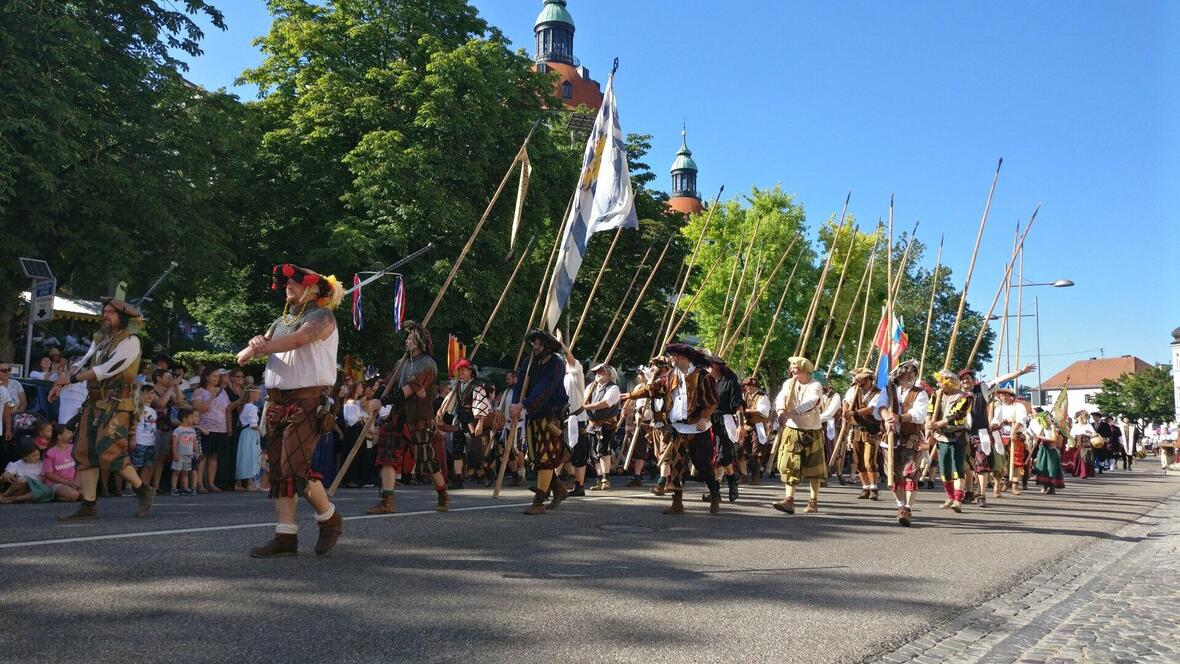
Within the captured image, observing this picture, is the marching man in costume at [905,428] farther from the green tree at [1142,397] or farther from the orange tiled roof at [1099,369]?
the orange tiled roof at [1099,369]

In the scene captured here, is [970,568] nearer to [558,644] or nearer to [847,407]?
[558,644]

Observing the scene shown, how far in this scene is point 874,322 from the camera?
164 feet

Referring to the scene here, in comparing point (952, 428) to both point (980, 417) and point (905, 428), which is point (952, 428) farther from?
point (980, 417)

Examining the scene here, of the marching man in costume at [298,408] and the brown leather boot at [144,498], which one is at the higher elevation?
the marching man in costume at [298,408]

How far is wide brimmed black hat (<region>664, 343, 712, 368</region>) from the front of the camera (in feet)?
35.2

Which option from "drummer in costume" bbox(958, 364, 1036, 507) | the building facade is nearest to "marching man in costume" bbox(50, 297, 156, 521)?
"drummer in costume" bbox(958, 364, 1036, 507)

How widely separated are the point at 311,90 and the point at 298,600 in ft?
80.0

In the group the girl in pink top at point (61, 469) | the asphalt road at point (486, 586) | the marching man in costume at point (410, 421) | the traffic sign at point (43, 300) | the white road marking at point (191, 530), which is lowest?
the asphalt road at point (486, 586)

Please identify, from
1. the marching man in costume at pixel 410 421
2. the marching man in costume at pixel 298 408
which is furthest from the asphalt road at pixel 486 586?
the marching man in costume at pixel 410 421

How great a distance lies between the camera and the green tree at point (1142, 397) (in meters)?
96.7

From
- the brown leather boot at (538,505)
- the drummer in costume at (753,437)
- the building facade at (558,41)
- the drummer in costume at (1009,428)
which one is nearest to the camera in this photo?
the brown leather boot at (538,505)

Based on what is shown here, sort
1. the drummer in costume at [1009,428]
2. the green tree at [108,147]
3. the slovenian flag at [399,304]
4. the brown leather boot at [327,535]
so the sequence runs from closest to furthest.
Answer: the brown leather boot at [327,535] < the drummer in costume at [1009,428] < the green tree at [108,147] < the slovenian flag at [399,304]

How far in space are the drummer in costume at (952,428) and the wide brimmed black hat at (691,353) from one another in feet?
11.1

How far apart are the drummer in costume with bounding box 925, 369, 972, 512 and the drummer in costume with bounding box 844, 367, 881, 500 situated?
49.1 inches
